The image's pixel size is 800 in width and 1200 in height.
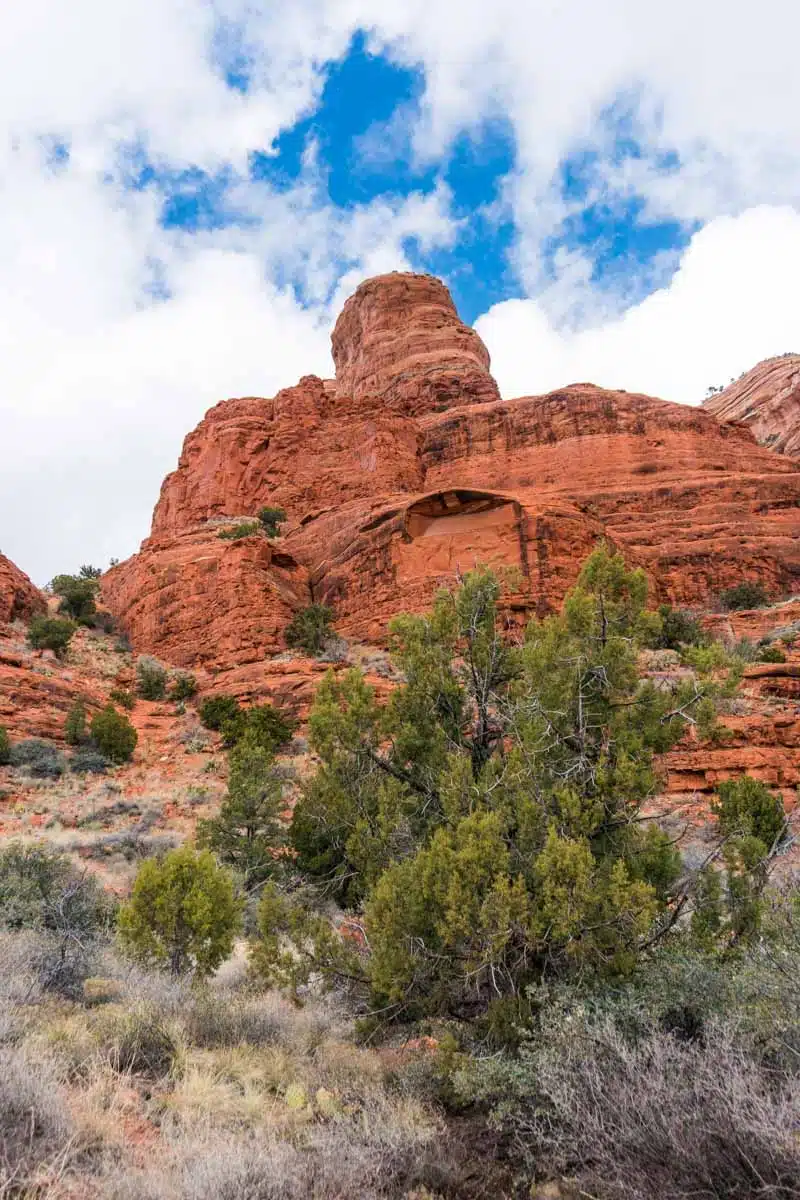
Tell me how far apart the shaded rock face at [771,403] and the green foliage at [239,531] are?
136 feet

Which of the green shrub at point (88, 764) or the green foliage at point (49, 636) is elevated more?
the green foliage at point (49, 636)

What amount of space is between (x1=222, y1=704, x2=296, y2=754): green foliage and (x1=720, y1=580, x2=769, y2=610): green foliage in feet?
70.1

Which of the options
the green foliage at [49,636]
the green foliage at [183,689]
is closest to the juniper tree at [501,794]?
the green foliage at [183,689]

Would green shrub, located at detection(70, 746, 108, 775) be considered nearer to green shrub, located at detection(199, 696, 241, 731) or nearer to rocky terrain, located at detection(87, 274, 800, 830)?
green shrub, located at detection(199, 696, 241, 731)

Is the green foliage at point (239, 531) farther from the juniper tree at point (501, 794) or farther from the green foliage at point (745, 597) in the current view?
the juniper tree at point (501, 794)

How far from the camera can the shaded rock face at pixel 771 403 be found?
62438 millimetres

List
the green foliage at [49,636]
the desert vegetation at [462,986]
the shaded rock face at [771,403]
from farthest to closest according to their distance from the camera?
1. the shaded rock face at [771,403]
2. the green foliage at [49,636]
3. the desert vegetation at [462,986]

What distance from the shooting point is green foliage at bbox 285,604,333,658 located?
28.8 m

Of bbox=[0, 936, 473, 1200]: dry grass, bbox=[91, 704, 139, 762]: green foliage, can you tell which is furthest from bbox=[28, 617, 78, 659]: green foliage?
bbox=[0, 936, 473, 1200]: dry grass

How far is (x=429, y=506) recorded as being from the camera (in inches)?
1281

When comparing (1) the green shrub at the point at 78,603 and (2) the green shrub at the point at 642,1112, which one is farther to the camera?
(1) the green shrub at the point at 78,603

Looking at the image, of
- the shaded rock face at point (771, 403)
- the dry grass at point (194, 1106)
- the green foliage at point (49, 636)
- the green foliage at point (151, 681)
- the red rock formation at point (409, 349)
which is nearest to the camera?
the dry grass at point (194, 1106)

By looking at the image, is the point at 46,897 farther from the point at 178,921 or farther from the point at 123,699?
the point at 123,699


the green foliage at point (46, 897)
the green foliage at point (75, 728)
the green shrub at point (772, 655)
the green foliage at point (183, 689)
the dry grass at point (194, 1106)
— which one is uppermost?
the green foliage at point (183, 689)
